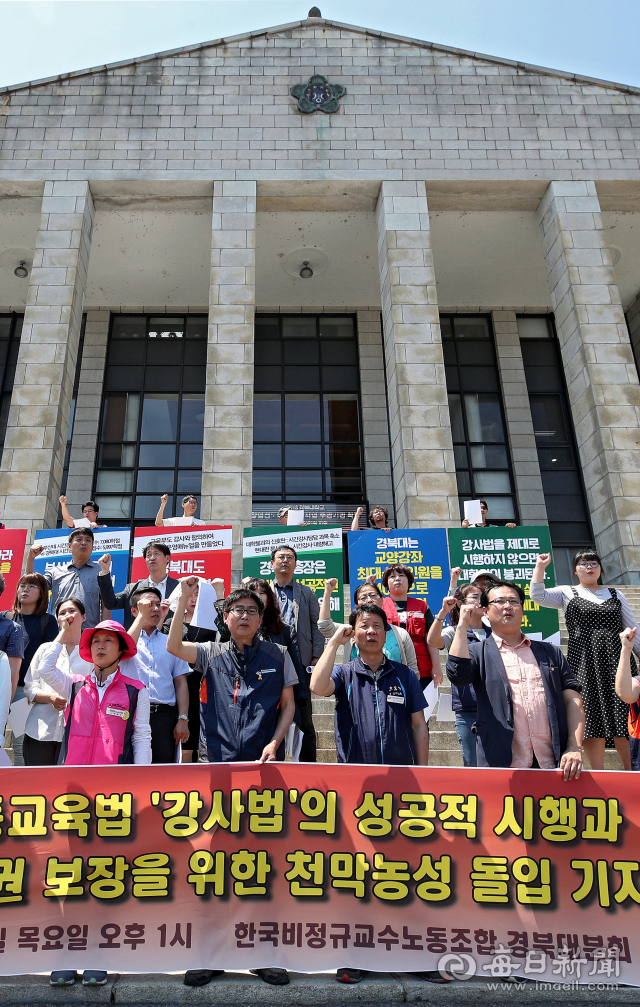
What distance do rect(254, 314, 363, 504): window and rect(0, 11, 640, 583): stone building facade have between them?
0.07 m

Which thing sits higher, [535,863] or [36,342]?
[36,342]

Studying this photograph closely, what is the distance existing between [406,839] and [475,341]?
1734cm

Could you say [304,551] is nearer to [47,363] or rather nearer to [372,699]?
[372,699]

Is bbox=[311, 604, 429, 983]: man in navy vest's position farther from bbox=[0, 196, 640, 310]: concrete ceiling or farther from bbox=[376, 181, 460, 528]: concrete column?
bbox=[0, 196, 640, 310]: concrete ceiling

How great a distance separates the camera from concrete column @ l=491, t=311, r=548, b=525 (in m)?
17.7

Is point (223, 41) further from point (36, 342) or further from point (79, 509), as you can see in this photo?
point (79, 509)

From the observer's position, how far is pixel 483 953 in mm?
3688

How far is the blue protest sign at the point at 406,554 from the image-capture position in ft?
32.3

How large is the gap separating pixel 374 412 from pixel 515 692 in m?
14.2

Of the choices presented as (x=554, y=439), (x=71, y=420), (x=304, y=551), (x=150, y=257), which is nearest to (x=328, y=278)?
(x=150, y=257)

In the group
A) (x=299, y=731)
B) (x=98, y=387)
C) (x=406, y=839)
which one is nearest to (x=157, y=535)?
(x=299, y=731)

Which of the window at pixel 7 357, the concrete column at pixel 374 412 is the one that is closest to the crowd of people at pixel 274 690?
the concrete column at pixel 374 412

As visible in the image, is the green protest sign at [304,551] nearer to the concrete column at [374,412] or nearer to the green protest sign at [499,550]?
the green protest sign at [499,550]

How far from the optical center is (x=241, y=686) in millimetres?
4508
